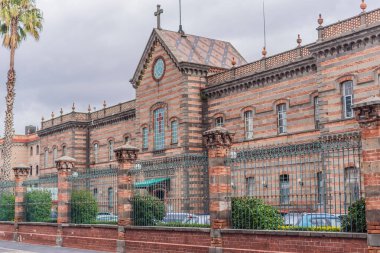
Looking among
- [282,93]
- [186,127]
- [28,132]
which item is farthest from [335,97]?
[28,132]

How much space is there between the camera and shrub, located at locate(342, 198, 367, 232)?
13.4 metres

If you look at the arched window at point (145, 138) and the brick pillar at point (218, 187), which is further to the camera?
the arched window at point (145, 138)

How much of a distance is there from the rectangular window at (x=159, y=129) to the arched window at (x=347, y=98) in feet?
46.3

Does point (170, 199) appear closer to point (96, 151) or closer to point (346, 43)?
point (346, 43)

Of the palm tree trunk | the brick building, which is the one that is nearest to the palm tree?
the palm tree trunk

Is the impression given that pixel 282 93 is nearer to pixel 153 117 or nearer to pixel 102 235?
pixel 153 117

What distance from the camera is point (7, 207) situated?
30.9 meters

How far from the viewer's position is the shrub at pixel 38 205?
91.8ft

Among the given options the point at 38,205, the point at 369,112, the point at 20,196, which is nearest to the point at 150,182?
the point at 38,205

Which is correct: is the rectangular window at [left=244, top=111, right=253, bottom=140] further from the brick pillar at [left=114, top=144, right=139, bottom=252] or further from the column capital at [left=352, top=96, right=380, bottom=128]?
the column capital at [left=352, top=96, right=380, bottom=128]

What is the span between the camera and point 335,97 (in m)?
27.4

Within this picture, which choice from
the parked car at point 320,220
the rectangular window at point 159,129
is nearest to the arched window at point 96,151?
the rectangular window at point 159,129

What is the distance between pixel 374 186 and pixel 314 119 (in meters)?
17.3

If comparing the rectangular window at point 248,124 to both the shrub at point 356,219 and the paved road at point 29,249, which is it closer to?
the paved road at point 29,249
